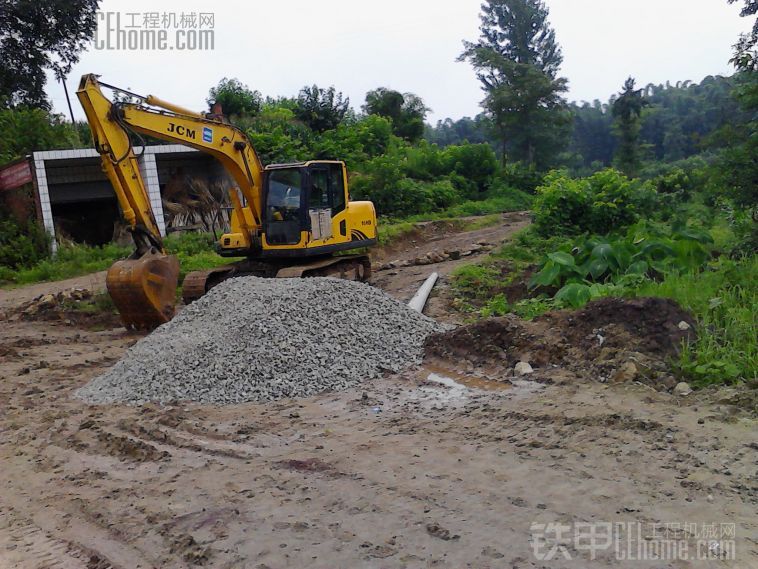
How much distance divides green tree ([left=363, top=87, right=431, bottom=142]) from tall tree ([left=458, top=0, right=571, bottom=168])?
3.70m

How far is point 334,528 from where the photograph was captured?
396cm

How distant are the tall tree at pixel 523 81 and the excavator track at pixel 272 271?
79.7ft

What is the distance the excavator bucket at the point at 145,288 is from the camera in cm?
956

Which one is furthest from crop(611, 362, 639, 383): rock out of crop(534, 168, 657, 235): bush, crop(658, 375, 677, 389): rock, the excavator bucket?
crop(534, 168, 657, 235): bush

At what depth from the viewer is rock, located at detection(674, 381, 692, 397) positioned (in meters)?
5.79

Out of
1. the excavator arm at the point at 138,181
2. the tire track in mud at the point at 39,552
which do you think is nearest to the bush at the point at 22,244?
the excavator arm at the point at 138,181

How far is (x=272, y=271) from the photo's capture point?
38.9ft

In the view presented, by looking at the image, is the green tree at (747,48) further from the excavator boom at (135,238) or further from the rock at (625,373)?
the excavator boom at (135,238)

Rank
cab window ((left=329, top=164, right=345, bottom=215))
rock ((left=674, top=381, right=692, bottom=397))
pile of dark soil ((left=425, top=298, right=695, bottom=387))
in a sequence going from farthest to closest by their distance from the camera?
cab window ((left=329, top=164, right=345, bottom=215)) < pile of dark soil ((left=425, top=298, right=695, bottom=387)) < rock ((left=674, top=381, right=692, bottom=397))

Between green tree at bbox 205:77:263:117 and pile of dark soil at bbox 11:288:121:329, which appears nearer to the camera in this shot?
pile of dark soil at bbox 11:288:121:329

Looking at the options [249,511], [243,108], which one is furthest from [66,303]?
[243,108]

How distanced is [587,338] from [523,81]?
30.2 metres

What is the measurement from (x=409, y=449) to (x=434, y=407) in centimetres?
109

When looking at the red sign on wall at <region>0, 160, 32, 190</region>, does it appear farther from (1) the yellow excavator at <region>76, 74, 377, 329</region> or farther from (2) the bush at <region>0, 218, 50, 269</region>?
(1) the yellow excavator at <region>76, 74, 377, 329</region>
